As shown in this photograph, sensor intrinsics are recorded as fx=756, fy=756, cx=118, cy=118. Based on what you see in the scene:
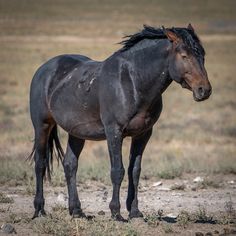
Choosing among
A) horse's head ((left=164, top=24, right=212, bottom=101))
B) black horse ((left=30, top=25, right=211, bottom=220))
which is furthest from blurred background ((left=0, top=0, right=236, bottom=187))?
horse's head ((left=164, top=24, right=212, bottom=101))

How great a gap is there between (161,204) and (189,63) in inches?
116

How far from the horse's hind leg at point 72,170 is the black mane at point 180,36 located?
6.05ft

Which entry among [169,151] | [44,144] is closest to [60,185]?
[44,144]

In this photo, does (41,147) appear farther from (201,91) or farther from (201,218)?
(201,91)

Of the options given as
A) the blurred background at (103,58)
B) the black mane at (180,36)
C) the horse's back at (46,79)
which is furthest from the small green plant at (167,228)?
the blurred background at (103,58)

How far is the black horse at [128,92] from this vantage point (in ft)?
29.3

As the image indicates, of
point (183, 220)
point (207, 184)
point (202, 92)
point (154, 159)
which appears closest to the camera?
point (202, 92)

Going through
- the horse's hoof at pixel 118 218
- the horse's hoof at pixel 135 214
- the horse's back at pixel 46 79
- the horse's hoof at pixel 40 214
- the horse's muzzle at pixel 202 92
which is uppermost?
the horse's muzzle at pixel 202 92

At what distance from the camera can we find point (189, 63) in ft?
29.0

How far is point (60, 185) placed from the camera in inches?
491

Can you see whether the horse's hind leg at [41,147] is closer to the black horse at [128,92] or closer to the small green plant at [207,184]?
the black horse at [128,92]

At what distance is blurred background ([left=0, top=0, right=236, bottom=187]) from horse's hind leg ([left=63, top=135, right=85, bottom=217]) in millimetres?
1843

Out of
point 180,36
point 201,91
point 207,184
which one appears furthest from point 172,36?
point 207,184

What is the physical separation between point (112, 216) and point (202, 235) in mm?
1303
